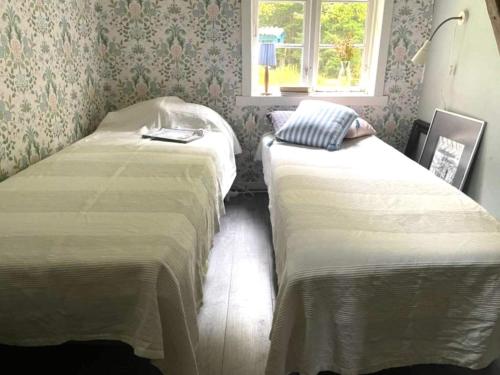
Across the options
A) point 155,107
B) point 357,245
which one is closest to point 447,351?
point 357,245

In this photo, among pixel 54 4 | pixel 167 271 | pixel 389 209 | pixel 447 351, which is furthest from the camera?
pixel 54 4

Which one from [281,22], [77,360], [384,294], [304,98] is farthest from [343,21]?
[77,360]

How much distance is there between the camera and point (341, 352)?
1244mm

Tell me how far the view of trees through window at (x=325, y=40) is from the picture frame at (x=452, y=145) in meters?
0.82

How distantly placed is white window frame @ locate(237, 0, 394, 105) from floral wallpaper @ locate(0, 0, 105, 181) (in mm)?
1143

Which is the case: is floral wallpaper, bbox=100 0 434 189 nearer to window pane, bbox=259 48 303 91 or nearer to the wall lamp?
Answer: window pane, bbox=259 48 303 91

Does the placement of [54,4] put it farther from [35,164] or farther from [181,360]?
[181,360]

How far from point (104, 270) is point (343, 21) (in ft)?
8.93

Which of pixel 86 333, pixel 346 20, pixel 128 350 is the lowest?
pixel 128 350

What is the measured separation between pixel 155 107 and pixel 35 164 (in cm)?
103

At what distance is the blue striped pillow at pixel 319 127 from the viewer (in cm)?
254

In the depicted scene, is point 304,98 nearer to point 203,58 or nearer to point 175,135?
point 203,58

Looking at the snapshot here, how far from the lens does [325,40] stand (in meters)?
3.06

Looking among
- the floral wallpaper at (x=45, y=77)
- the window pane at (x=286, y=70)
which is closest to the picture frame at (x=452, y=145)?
the window pane at (x=286, y=70)
